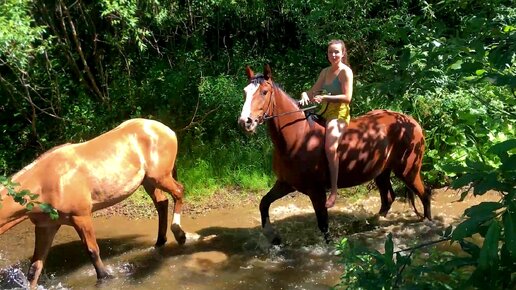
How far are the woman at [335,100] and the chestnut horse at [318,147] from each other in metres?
0.14

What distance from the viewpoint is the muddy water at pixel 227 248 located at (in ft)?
17.5

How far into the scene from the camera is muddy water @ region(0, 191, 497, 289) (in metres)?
5.32

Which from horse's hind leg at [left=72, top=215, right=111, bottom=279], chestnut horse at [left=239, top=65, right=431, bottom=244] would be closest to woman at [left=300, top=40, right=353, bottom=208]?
chestnut horse at [left=239, top=65, right=431, bottom=244]

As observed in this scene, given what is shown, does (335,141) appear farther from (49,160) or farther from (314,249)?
(49,160)

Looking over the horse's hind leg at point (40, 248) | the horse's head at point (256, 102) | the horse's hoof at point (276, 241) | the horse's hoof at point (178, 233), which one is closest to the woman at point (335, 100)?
the horse's head at point (256, 102)

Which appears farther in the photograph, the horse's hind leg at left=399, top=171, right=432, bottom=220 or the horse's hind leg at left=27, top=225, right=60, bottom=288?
the horse's hind leg at left=399, top=171, right=432, bottom=220

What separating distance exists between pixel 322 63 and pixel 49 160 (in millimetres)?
5556

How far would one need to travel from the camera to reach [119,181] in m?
5.68

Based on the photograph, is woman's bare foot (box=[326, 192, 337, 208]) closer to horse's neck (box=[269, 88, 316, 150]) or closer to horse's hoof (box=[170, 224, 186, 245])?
horse's neck (box=[269, 88, 316, 150])

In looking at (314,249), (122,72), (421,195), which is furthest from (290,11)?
(314,249)

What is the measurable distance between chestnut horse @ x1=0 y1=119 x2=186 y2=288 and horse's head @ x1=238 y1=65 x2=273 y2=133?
4.72ft

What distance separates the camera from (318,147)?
5617 mm

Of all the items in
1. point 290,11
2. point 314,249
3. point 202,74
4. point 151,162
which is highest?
point 290,11

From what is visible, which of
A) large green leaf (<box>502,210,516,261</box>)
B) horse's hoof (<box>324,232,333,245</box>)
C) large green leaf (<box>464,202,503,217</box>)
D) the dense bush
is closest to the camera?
large green leaf (<box>502,210,516,261</box>)
